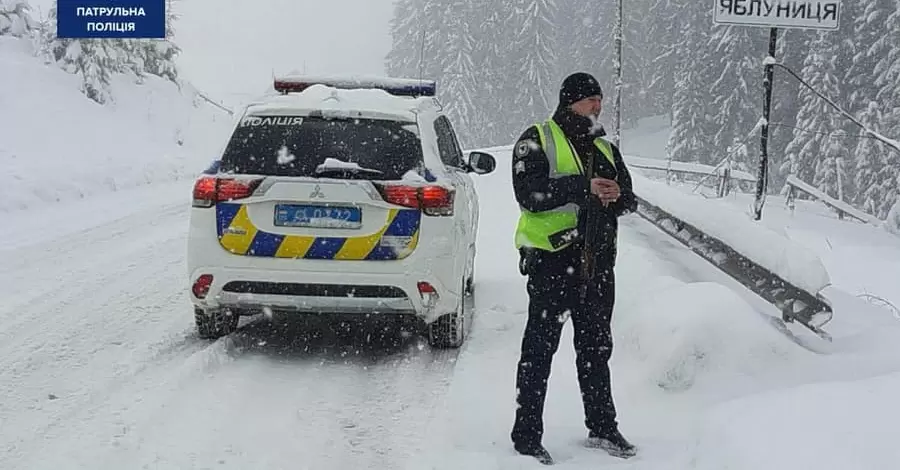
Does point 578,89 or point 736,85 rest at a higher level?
point 736,85

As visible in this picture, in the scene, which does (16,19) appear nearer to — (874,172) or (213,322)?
(213,322)

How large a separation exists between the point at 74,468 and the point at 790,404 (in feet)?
11.4

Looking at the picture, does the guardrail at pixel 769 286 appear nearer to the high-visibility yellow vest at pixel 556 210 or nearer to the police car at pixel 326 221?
the police car at pixel 326 221

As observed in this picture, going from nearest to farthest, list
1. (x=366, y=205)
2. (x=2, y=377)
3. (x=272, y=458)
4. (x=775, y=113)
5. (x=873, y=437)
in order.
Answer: (x=873, y=437)
(x=272, y=458)
(x=2, y=377)
(x=366, y=205)
(x=775, y=113)

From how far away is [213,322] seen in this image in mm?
6516

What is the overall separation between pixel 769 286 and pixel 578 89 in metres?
2.71

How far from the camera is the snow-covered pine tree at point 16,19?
23978 millimetres

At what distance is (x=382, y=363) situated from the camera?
625 cm

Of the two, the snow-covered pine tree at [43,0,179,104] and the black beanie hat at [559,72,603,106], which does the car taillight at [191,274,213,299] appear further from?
the snow-covered pine tree at [43,0,179,104]

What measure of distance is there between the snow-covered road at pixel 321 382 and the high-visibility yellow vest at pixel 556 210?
1.07 metres

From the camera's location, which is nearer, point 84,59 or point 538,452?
point 538,452

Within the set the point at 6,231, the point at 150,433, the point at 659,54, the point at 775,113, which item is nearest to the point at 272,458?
the point at 150,433

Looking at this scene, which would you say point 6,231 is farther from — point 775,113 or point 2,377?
point 775,113

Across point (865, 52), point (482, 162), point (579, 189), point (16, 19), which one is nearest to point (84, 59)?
point (16, 19)
